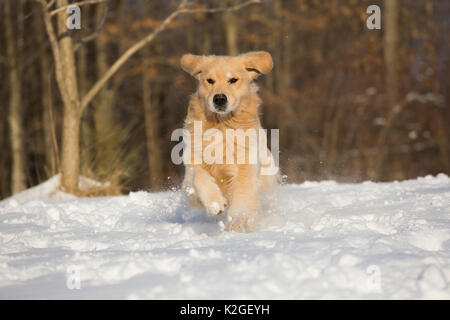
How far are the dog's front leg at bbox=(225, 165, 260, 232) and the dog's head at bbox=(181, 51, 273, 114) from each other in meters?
0.58

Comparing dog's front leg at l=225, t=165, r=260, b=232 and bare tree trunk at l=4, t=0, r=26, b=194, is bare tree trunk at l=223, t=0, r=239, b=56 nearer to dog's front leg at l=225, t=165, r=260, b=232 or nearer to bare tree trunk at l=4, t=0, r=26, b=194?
bare tree trunk at l=4, t=0, r=26, b=194

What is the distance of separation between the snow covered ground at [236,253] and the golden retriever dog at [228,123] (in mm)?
291

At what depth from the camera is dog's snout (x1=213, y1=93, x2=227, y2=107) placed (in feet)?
14.0

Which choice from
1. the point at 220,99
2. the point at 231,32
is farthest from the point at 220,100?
the point at 231,32

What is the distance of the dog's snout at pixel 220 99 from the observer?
427 centimetres

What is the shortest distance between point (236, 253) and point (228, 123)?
6.06 feet

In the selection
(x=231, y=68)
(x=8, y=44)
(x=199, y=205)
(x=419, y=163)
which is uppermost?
(x=8, y=44)

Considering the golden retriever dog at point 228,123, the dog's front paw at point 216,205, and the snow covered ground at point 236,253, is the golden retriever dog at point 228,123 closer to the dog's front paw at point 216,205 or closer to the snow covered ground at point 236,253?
the dog's front paw at point 216,205

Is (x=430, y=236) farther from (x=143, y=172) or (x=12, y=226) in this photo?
(x=143, y=172)

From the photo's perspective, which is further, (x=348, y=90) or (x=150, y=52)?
(x=150, y=52)
